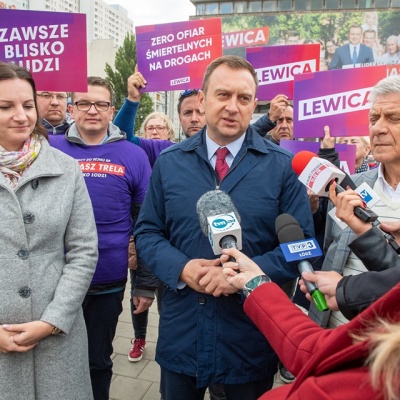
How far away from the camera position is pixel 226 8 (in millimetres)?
38750

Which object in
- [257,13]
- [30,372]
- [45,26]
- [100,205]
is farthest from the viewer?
[257,13]

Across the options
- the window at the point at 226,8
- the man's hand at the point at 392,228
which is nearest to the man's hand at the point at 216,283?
the man's hand at the point at 392,228

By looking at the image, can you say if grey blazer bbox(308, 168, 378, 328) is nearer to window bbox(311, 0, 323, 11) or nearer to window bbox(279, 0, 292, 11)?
window bbox(311, 0, 323, 11)

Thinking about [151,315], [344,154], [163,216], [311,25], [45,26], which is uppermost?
[311,25]

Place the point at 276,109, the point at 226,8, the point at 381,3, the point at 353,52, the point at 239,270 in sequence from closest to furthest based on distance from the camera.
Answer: the point at 239,270, the point at 276,109, the point at 353,52, the point at 381,3, the point at 226,8

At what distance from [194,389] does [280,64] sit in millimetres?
3451

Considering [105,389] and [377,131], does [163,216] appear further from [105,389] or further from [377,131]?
[105,389]

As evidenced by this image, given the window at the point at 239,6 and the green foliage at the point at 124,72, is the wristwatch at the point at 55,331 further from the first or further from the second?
the window at the point at 239,6

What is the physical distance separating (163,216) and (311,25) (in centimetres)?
3608

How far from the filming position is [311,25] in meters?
33.9

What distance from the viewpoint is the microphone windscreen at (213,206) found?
67.7 inches

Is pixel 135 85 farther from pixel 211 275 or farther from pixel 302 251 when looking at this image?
pixel 302 251

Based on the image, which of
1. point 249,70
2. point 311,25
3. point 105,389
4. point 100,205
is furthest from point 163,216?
point 311,25

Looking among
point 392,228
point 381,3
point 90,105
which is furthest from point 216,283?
point 381,3
